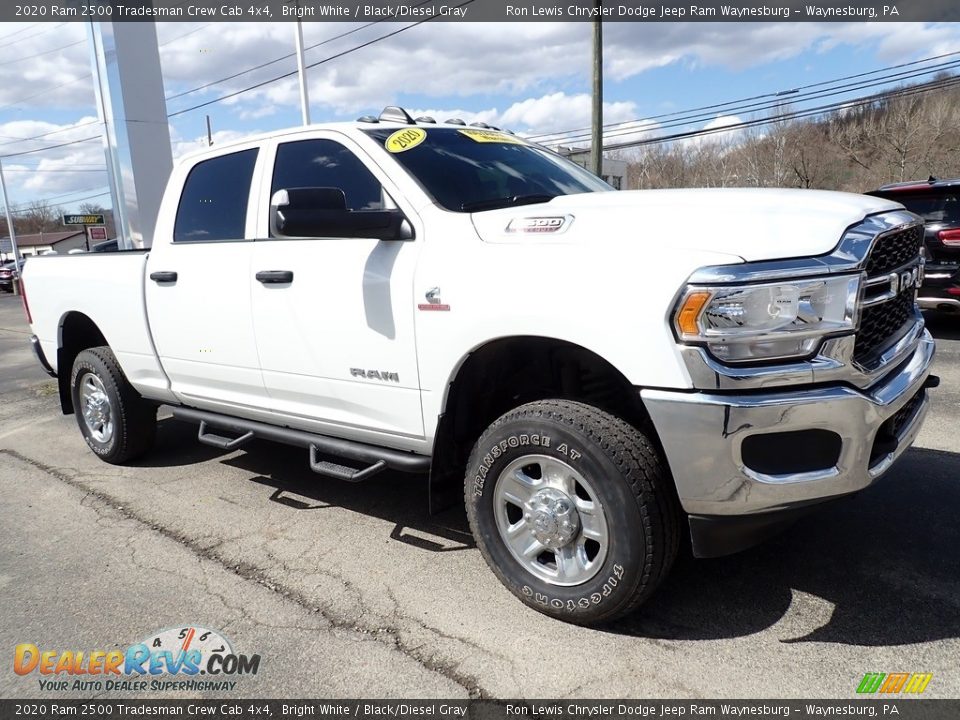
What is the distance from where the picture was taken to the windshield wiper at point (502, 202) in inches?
126

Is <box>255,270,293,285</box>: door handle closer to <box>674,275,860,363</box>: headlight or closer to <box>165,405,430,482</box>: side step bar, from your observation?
<box>165,405,430,482</box>: side step bar

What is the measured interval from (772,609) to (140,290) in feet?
13.0

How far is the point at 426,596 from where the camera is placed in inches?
120

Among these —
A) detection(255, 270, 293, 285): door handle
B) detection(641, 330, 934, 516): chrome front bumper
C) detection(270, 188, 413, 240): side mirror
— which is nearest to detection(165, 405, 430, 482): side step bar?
detection(255, 270, 293, 285): door handle

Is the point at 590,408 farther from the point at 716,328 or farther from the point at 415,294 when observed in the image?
the point at 415,294

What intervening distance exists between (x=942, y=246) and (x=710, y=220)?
7.02 meters

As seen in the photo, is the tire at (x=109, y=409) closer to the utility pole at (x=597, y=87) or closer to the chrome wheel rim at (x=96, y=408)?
the chrome wheel rim at (x=96, y=408)

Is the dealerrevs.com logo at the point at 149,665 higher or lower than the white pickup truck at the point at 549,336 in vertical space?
lower

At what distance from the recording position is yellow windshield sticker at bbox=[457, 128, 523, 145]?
3846 mm

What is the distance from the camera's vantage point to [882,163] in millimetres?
49219

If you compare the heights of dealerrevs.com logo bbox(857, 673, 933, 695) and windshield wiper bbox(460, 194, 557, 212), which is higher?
windshield wiper bbox(460, 194, 557, 212)

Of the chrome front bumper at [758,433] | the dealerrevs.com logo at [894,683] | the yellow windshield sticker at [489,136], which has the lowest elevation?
the dealerrevs.com logo at [894,683]

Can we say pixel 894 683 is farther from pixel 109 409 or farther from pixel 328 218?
pixel 109 409

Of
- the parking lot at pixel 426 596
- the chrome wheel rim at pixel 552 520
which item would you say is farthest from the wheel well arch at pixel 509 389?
the parking lot at pixel 426 596
